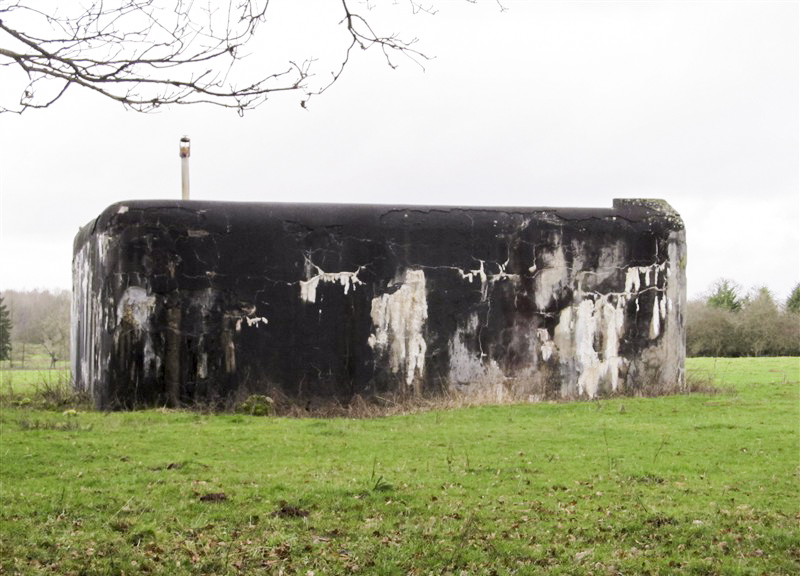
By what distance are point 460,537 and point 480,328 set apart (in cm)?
922

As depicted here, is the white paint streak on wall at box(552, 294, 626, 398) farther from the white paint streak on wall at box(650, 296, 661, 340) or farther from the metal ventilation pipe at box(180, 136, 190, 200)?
the metal ventilation pipe at box(180, 136, 190, 200)

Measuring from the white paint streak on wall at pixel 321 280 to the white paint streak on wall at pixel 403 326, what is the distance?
460mm

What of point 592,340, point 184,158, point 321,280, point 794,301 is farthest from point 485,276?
point 794,301

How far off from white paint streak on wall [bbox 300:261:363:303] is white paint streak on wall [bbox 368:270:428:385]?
0.46 m

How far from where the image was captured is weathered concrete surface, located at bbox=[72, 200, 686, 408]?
646 inches

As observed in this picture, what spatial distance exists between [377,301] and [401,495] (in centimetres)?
759

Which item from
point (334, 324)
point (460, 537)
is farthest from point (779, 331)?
point (460, 537)

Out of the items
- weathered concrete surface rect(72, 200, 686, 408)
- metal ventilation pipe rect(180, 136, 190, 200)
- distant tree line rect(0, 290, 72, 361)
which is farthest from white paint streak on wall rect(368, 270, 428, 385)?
distant tree line rect(0, 290, 72, 361)

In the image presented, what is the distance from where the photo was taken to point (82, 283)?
1867cm

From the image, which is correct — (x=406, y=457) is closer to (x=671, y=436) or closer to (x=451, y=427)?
(x=451, y=427)

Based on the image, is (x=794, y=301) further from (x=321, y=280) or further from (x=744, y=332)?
(x=321, y=280)

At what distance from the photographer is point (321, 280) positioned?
55.1 feet

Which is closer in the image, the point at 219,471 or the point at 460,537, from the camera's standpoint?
the point at 460,537

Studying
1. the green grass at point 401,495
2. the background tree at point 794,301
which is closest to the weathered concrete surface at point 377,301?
the green grass at point 401,495
